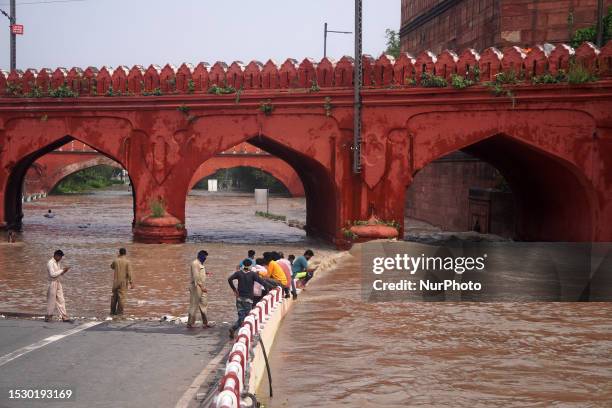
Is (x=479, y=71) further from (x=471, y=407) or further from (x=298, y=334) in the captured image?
(x=471, y=407)

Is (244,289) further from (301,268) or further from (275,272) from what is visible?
(301,268)

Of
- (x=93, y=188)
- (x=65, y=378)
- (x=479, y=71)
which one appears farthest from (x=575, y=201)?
(x=93, y=188)

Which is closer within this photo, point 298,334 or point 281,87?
point 298,334

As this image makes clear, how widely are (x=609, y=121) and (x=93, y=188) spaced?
202 feet

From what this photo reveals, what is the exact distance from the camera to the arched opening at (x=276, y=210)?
83.8 feet

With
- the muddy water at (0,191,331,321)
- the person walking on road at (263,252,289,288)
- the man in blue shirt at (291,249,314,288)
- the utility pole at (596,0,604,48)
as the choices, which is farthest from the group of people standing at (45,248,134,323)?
the utility pole at (596,0,604,48)

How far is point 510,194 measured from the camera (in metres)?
26.2

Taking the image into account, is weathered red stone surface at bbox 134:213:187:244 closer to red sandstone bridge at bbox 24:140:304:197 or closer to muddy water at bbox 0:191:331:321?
muddy water at bbox 0:191:331:321

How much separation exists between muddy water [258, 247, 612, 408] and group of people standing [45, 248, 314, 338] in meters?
0.63

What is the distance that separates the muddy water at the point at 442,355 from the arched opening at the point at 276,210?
10.7 meters

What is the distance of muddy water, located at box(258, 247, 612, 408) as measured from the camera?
798 cm

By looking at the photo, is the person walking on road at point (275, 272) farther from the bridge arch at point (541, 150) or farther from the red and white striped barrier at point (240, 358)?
the bridge arch at point (541, 150)

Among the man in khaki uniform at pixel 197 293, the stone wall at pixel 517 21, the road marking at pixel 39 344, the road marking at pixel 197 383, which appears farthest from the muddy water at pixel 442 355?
the stone wall at pixel 517 21

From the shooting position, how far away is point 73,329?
39.6 ft
